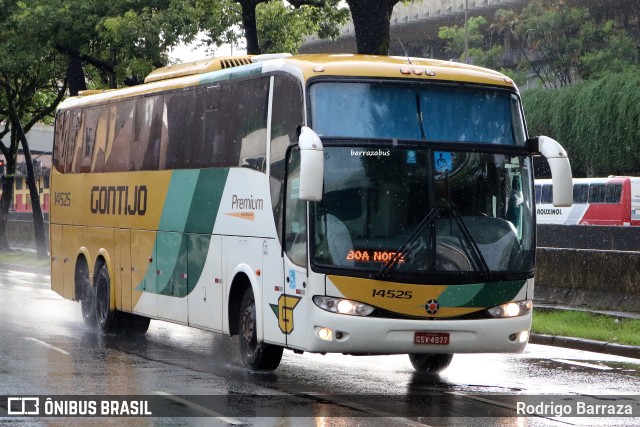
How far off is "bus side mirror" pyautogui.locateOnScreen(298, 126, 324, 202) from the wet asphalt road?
6.05 ft

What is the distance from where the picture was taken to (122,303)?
1836 centimetres

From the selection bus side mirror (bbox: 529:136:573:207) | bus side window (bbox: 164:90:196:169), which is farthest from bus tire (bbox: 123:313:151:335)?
bus side mirror (bbox: 529:136:573:207)

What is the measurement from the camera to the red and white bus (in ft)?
186

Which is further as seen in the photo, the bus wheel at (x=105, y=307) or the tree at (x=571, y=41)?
the tree at (x=571, y=41)

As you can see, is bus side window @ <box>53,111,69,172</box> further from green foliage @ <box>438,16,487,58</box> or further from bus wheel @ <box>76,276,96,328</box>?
green foliage @ <box>438,16,487,58</box>

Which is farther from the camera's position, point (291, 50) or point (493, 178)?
point (291, 50)

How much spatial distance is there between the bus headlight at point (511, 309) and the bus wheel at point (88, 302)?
8.35 meters

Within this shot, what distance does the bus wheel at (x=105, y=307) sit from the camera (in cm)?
1867

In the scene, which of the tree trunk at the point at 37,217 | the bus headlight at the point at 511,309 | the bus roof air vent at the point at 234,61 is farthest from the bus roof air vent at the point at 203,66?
the tree trunk at the point at 37,217

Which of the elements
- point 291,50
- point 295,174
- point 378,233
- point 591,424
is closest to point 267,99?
point 295,174

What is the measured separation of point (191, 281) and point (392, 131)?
13.9 ft

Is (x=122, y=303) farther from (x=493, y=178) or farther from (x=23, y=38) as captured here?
(x=23, y=38)

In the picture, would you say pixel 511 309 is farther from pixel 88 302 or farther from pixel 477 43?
pixel 477 43

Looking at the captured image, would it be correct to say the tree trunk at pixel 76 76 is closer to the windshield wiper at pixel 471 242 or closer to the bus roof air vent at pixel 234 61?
the bus roof air vent at pixel 234 61
